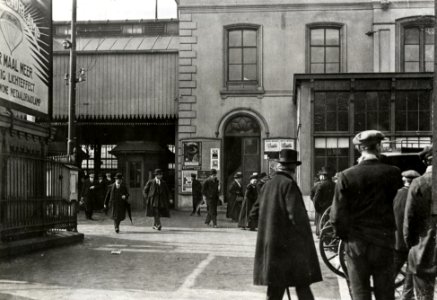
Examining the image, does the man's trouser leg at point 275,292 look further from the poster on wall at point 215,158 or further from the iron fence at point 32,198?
the poster on wall at point 215,158

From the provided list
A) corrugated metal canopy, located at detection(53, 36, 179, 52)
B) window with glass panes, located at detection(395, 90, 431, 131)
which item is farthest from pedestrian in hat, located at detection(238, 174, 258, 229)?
corrugated metal canopy, located at detection(53, 36, 179, 52)

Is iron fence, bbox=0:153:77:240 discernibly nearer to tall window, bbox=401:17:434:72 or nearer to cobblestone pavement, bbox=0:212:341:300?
cobblestone pavement, bbox=0:212:341:300

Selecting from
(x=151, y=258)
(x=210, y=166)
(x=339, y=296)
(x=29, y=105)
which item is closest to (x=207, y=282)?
(x=339, y=296)

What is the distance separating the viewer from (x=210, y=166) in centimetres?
2486

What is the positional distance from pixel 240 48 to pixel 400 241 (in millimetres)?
18570

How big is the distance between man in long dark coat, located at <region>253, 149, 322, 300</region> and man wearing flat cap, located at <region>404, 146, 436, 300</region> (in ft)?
3.07

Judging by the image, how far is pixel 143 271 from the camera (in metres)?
9.39

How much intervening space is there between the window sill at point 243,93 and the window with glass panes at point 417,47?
6031 mm

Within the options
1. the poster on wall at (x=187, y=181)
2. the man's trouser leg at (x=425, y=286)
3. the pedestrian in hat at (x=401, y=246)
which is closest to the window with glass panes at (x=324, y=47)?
the poster on wall at (x=187, y=181)

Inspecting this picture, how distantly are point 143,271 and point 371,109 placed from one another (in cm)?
1176

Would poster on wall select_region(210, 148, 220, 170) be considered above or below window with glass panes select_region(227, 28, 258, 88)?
below

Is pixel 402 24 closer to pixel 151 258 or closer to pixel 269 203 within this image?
pixel 151 258

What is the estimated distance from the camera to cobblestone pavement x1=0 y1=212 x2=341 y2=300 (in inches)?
303

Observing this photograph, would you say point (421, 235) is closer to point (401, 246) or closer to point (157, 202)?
point (401, 246)
